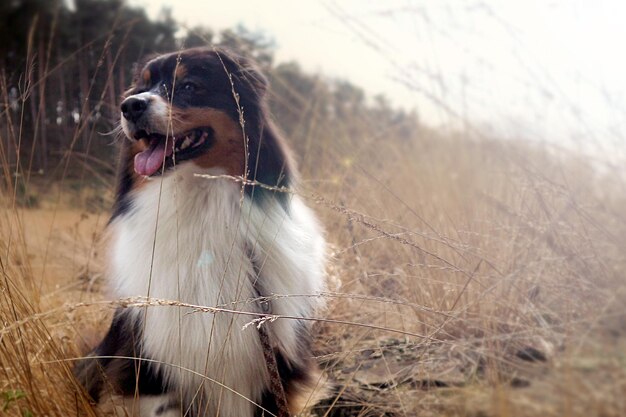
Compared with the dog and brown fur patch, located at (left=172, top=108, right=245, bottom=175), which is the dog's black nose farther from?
brown fur patch, located at (left=172, top=108, right=245, bottom=175)

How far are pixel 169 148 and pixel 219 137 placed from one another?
203 mm

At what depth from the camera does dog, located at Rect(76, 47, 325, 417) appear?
8.30 ft

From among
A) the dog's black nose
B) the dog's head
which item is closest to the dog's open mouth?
the dog's head

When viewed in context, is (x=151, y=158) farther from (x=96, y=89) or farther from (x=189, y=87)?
(x=96, y=89)

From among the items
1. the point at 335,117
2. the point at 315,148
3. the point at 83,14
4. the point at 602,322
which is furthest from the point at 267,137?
the point at 83,14

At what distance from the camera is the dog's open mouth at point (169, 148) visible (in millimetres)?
2691

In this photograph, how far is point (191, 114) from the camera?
8.73 feet

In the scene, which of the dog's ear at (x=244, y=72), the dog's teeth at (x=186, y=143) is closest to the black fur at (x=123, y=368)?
the dog's teeth at (x=186, y=143)

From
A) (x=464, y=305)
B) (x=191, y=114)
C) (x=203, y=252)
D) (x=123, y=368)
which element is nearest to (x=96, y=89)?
(x=191, y=114)

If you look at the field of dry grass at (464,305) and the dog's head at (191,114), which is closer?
the field of dry grass at (464,305)

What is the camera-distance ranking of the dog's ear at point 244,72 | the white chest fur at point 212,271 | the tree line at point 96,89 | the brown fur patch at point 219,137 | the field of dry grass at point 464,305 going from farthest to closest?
the tree line at point 96,89, the dog's ear at point 244,72, the brown fur patch at point 219,137, the white chest fur at point 212,271, the field of dry grass at point 464,305

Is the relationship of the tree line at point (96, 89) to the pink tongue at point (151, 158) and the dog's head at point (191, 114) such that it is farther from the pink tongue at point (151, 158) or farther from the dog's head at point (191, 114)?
the pink tongue at point (151, 158)

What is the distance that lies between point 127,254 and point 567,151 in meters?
1.88

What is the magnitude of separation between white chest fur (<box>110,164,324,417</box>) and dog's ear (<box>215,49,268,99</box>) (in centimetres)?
42
